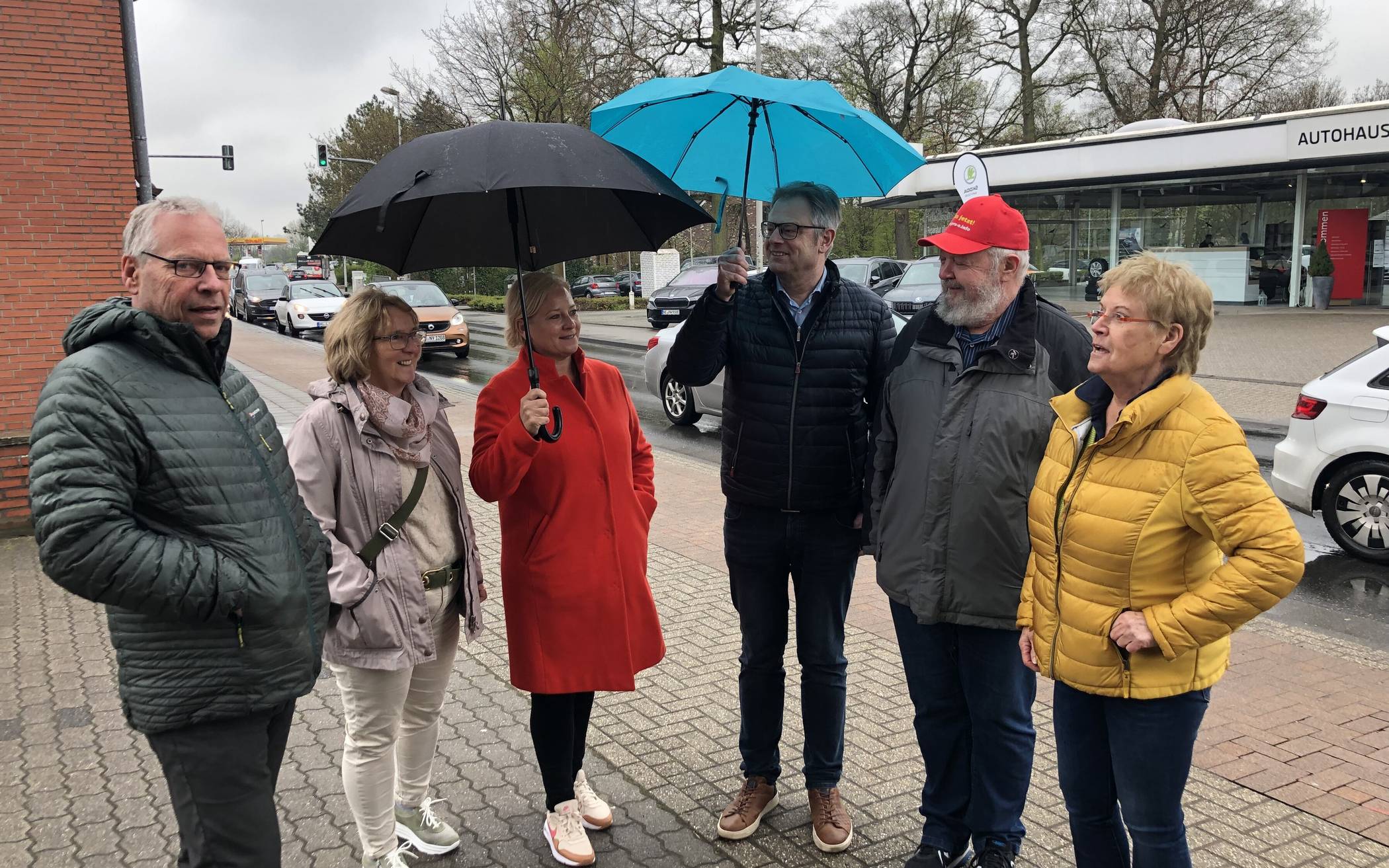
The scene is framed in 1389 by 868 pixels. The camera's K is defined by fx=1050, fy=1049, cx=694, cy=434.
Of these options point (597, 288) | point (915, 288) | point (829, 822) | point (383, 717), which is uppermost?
point (915, 288)

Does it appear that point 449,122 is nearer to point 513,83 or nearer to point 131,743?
point 513,83

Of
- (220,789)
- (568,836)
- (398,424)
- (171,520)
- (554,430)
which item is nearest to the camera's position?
(171,520)

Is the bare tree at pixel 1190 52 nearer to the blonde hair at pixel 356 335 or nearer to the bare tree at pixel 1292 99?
the bare tree at pixel 1292 99

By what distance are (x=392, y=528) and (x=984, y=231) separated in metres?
1.89

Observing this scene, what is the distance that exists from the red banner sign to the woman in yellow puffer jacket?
2884 centimetres

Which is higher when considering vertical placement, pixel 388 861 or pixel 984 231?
pixel 984 231

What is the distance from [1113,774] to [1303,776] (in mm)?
1825

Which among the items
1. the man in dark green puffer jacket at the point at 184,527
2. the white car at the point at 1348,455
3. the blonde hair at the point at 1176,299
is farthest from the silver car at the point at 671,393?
the man in dark green puffer jacket at the point at 184,527

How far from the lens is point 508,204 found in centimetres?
322

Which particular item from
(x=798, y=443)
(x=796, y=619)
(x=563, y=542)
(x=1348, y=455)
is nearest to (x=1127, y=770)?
(x=796, y=619)

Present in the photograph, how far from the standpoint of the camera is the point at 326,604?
8.20ft

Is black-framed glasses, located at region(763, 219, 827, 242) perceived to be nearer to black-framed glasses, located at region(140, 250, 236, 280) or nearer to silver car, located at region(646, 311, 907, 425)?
black-framed glasses, located at region(140, 250, 236, 280)

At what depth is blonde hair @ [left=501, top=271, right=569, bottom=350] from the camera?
3.23 meters

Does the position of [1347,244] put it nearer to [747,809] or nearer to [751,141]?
[751,141]
